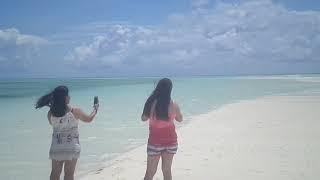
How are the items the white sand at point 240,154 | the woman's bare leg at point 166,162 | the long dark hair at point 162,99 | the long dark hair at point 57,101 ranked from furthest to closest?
the white sand at point 240,154, the woman's bare leg at point 166,162, the long dark hair at point 162,99, the long dark hair at point 57,101

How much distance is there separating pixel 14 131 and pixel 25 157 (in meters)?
5.15

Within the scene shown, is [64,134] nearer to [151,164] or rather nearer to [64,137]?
[64,137]

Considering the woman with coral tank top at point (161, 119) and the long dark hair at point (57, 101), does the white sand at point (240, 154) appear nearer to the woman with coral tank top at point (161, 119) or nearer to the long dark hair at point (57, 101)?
the woman with coral tank top at point (161, 119)

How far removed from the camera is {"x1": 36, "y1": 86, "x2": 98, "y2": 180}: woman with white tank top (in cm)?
497

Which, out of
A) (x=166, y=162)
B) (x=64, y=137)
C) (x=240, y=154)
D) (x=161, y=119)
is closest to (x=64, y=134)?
(x=64, y=137)

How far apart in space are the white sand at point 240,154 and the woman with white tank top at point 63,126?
2589mm

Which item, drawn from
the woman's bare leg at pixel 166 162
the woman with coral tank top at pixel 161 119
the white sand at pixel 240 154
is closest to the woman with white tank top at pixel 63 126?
the woman with coral tank top at pixel 161 119

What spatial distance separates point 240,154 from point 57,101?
5.51 metres

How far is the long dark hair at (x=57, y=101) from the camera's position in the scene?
4.94 metres

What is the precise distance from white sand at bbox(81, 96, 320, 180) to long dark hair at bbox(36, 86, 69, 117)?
9.60ft

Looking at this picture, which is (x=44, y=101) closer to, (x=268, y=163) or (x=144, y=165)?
(x=144, y=165)

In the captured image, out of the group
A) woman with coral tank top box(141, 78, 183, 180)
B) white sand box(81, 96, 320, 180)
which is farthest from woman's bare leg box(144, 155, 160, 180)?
white sand box(81, 96, 320, 180)

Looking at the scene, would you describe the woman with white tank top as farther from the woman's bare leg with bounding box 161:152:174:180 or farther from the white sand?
the white sand

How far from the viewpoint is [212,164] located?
838 centimetres
